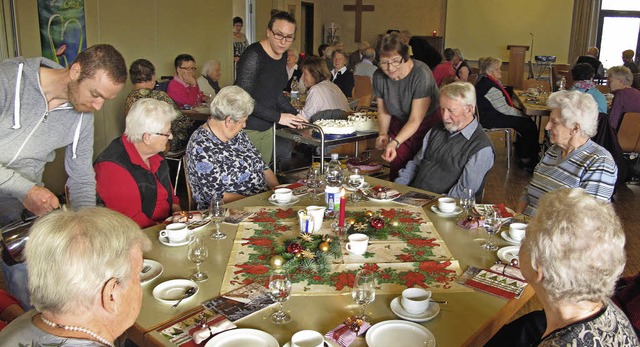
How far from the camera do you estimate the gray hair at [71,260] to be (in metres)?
1.16

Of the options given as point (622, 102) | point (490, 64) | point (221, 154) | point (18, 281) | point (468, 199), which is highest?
point (490, 64)

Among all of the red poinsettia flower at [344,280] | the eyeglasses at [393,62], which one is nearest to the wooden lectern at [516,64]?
the eyeglasses at [393,62]

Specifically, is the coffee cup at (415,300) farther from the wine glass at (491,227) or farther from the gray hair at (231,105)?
the gray hair at (231,105)

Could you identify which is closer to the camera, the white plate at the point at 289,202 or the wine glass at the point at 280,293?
the wine glass at the point at 280,293

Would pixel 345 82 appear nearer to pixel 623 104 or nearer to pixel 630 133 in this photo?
pixel 623 104

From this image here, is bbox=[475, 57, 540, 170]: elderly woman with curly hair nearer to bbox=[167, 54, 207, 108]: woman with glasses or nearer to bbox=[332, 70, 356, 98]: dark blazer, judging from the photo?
bbox=[332, 70, 356, 98]: dark blazer

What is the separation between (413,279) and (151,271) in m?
0.93

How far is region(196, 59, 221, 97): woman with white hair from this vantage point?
22.5 feet

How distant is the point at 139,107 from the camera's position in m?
2.61

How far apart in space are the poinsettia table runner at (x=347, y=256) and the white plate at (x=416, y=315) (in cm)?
11

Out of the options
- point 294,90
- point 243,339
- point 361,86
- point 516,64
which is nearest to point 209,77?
point 294,90

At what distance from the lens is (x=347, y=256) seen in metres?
2.11

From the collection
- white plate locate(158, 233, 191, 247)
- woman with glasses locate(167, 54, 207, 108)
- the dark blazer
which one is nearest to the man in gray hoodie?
white plate locate(158, 233, 191, 247)

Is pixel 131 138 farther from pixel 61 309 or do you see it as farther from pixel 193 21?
pixel 193 21
